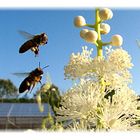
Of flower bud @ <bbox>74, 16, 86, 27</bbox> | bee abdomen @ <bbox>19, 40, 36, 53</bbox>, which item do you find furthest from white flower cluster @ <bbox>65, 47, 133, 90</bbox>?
bee abdomen @ <bbox>19, 40, 36, 53</bbox>

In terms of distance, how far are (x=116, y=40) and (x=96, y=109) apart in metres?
0.21

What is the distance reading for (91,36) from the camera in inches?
42.3

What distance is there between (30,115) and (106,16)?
7357 mm

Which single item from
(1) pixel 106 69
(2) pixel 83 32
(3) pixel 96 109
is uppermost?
(2) pixel 83 32

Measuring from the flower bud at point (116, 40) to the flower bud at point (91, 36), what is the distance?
58 millimetres

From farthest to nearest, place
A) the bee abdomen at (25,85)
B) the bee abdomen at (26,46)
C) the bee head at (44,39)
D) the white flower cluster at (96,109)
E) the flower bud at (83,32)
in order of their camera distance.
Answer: the bee head at (44,39) < the bee abdomen at (26,46) < the bee abdomen at (25,85) < the flower bud at (83,32) < the white flower cluster at (96,109)

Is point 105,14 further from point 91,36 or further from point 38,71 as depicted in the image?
point 38,71

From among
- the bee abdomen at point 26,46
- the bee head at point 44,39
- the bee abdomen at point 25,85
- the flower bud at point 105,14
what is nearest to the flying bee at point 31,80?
the bee abdomen at point 25,85

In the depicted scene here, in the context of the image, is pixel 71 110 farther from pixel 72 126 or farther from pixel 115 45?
pixel 115 45

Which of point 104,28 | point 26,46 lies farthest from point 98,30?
point 26,46

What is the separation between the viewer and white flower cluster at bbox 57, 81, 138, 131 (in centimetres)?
101

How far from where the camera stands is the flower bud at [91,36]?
107 centimetres

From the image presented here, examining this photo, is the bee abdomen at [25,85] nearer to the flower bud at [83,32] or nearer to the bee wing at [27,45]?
the bee wing at [27,45]
